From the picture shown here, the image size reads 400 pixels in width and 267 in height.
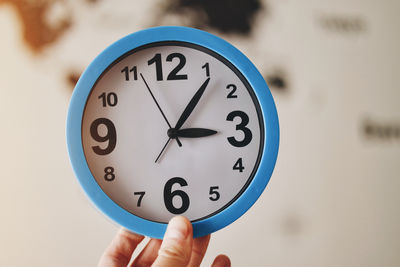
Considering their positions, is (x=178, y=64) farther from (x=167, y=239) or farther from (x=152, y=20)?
(x=152, y=20)

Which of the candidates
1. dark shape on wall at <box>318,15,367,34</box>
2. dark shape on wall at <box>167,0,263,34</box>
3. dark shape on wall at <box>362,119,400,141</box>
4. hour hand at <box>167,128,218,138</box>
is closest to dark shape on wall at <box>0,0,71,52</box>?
dark shape on wall at <box>167,0,263,34</box>

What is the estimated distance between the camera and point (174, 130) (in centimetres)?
62

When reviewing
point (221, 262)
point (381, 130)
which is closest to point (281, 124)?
point (381, 130)

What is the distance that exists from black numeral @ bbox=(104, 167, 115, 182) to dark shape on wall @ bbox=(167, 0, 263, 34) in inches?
27.7

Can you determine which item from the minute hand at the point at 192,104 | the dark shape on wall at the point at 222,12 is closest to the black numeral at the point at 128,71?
the minute hand at the point at 192,104

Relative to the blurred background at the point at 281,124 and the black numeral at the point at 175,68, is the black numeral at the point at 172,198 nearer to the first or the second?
the black numeral at the point at 175,68

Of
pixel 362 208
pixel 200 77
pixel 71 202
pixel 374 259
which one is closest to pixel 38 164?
pixel 71 202

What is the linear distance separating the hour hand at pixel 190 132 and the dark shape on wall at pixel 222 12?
2.03 ft

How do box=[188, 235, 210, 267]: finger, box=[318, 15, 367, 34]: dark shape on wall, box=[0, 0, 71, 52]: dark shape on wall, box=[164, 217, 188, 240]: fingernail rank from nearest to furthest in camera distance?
box=[164, 217, 188, 240]: fingernail < box=[188, 235, 210, 267]: finger < box=[0, 0, 71, 52]: dark shape on wall < box=[318, 15, 367, 34]: dark shape on wall

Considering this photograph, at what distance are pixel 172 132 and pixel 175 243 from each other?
0.21 m

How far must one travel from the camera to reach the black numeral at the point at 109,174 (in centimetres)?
61

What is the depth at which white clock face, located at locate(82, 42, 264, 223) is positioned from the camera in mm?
612

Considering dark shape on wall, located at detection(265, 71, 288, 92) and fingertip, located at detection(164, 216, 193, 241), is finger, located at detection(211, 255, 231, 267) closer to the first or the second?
fingertip, located at detection(164, 216, 193, 241)

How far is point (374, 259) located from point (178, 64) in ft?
3.85
